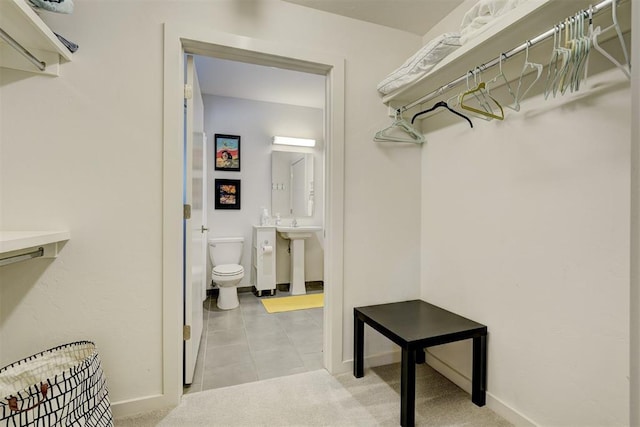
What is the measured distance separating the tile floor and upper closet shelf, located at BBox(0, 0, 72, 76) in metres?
1.82

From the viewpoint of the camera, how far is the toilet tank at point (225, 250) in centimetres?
360

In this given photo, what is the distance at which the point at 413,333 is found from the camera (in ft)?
5.07

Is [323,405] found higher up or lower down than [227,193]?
lower down

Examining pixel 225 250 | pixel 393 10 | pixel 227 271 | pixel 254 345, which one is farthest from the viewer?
pixel 225 250

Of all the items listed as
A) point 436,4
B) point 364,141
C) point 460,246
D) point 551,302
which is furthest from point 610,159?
point 436,4

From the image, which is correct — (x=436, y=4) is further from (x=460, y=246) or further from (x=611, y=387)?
(x=611, y=387)

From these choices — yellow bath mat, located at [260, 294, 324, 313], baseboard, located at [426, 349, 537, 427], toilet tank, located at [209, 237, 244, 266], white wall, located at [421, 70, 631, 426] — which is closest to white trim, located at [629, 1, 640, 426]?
white wall, located at [421, 70, 631, 426]

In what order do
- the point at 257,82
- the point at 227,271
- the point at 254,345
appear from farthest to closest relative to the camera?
1. the point at 257,82
2. the point at 227,271
3. the point at 254,345

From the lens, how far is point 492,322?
63.7 inches

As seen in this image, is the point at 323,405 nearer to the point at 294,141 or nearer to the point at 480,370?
the point at 480,370

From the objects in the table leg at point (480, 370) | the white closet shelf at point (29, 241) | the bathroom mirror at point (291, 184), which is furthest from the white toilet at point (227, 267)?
the table leg at point (480, 370)

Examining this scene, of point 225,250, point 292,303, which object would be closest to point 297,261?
point 292,303

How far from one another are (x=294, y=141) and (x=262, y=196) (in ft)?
2.76

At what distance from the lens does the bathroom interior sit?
3121 millimetres
